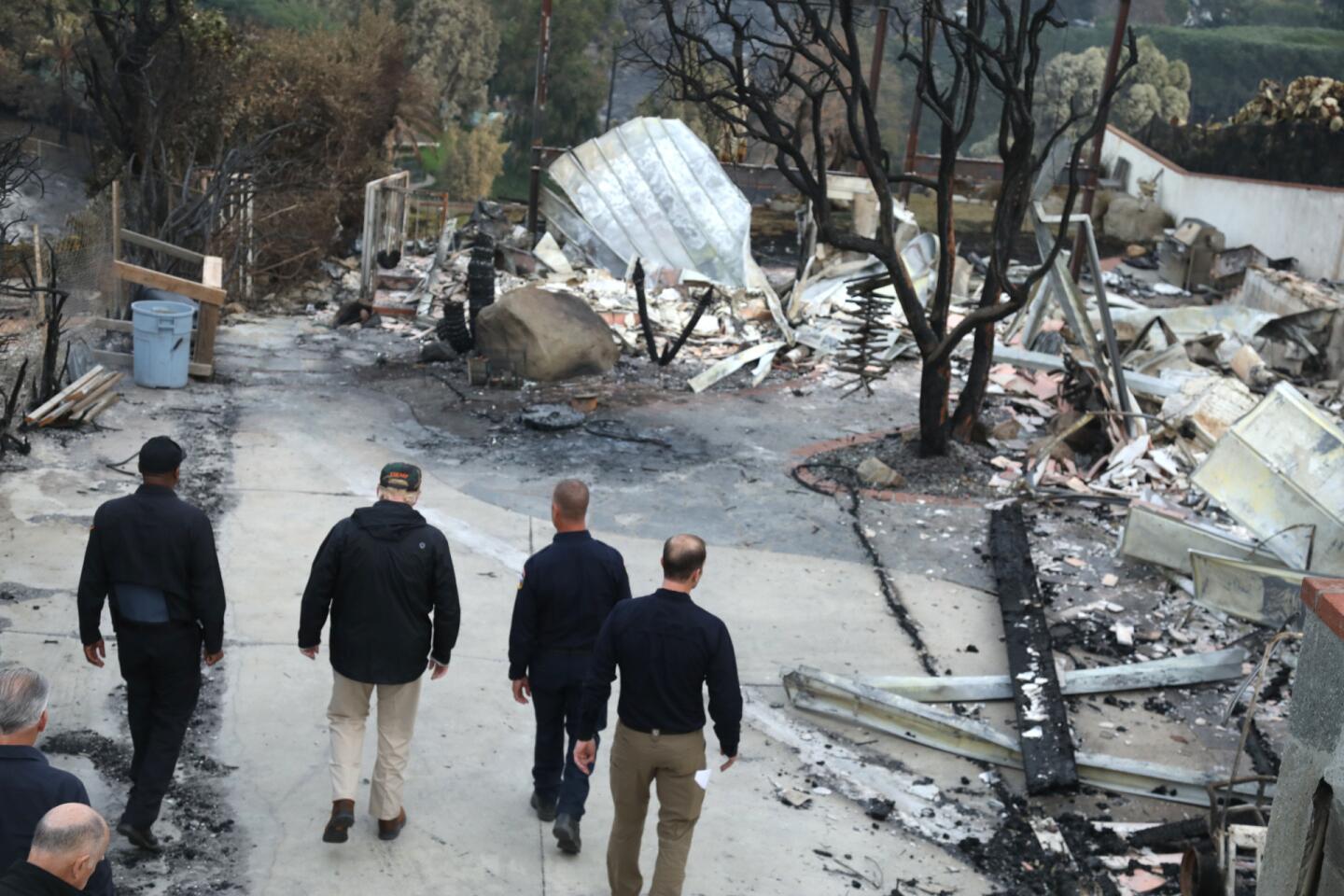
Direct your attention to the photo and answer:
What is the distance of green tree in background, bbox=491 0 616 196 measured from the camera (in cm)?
5262

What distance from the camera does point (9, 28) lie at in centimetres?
3459

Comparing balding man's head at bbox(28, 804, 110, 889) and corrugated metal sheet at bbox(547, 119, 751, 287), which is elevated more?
corrugated metal sheet at bbox(547, 119, 751, 287)

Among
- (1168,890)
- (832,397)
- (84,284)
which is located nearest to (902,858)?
(1168,890)

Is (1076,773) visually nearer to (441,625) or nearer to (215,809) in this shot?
(441,625)

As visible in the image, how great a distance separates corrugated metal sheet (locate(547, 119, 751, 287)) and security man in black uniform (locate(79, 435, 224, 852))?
14129 millimetres

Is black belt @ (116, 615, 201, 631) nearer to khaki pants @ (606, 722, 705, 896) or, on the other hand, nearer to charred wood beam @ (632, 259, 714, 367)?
khaki pants @ (606, 722, 705, 896)

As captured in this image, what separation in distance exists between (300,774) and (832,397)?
9.55 metres

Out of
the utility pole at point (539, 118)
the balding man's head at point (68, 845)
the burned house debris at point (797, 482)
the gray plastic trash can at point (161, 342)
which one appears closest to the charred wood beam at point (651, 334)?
the burned house debris at point (797, 482)

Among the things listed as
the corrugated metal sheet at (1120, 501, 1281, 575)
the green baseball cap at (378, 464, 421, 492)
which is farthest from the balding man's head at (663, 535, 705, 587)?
the corrugated metal sheet at (1120, 501, 1281, 575)

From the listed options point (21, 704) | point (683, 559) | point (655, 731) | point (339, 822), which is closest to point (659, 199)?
point (339, 822)

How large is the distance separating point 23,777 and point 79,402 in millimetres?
8200

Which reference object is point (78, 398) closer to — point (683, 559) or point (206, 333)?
point (206, 333)

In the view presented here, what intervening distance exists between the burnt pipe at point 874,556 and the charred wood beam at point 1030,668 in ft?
1.75

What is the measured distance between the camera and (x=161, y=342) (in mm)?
12539
